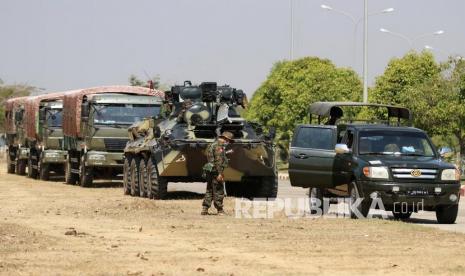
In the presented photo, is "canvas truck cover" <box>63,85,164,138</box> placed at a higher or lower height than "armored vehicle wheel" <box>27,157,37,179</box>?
higher

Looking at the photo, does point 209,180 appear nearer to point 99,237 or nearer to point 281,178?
point 99,237

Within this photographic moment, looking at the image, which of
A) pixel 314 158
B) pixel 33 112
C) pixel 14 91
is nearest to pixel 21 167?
pixel 33 112

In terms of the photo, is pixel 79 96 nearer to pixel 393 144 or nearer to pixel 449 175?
pixel 393 144

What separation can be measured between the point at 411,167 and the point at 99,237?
601 cm

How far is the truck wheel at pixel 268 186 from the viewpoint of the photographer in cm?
2703

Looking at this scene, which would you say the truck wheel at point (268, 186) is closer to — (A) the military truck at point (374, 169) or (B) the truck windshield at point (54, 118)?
(A) the military truck at point (374, 169)

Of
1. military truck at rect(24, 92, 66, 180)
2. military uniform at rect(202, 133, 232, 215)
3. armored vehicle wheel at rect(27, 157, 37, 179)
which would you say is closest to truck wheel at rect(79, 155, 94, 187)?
military truck at rect(24, 92, 66, 180)

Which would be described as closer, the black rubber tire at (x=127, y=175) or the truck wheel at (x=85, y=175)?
the black rubber tire at (x=127, y=175)

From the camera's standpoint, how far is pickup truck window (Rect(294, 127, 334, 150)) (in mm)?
21516

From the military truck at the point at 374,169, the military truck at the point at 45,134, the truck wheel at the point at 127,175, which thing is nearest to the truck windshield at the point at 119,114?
the truck wheel at the point at 127,175

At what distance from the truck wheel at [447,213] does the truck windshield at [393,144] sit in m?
1.06

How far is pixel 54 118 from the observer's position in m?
39.8

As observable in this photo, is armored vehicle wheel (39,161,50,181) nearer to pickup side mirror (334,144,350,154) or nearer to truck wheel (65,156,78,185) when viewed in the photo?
truck wheel (65,156,78,185)

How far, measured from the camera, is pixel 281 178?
4809cm
